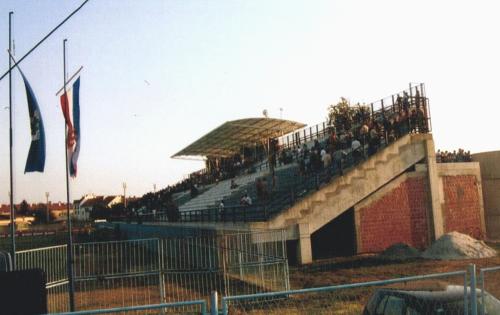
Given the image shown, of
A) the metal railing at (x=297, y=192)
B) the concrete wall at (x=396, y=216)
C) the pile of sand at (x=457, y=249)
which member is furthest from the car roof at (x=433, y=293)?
the concrete wall at (x=396, y=216)

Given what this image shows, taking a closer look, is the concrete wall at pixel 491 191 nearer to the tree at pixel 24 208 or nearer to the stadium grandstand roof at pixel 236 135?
the stadium grandstand roof at pixel 236 135

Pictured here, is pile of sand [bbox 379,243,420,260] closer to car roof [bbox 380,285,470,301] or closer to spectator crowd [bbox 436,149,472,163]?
spectator crowd [bbox 436,149,472,163]

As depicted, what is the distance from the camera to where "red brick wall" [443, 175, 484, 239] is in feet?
77.2

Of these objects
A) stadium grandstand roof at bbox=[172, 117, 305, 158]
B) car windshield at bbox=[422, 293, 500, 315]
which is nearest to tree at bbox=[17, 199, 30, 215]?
stadium grandstand roof at bbox=[172, 117, 305, 158]

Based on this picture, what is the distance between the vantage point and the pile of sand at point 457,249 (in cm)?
1878

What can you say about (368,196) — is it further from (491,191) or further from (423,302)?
(423,302)

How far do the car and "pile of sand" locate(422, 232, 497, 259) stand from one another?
1236 cm

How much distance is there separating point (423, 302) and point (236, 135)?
3294cm

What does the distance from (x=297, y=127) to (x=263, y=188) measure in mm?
14634

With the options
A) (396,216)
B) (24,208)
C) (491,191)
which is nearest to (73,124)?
(396,216)

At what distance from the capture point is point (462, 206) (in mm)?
24094

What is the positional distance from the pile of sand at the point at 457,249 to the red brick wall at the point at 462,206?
3.63 m

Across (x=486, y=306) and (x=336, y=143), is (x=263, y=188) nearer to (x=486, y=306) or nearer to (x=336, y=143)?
(x=336, y=143)

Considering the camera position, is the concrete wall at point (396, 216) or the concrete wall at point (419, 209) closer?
the concrete wall at point (396, 216)
